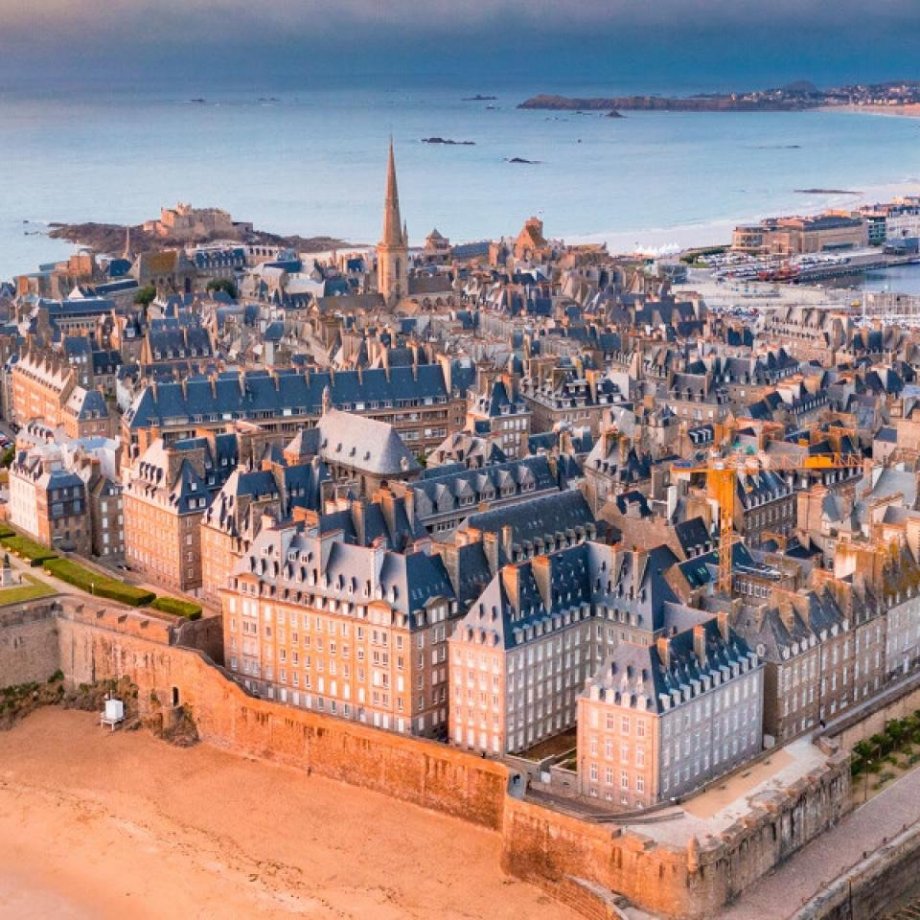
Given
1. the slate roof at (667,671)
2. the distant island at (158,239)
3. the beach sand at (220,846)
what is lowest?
the beach sand at (220,846)

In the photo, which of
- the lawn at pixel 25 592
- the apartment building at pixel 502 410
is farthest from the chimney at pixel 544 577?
the apartment building at pixel 502 410

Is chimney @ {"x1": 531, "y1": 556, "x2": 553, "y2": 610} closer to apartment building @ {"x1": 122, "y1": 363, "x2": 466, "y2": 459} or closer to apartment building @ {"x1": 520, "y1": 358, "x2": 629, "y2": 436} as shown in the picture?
apartment building @ {"x1": 122, "y1": 363, "x2": 466, "y2": 459}

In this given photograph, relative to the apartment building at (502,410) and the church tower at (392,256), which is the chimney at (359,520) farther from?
the church tower at (392,256)

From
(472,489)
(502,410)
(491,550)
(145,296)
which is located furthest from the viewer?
(145,296)

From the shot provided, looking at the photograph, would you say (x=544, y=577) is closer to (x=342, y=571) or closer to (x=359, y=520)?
(x=342, y=571)

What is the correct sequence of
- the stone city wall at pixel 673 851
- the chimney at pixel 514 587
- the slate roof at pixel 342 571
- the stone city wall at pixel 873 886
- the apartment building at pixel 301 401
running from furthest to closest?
the apartment building at pixel 301 401 → the slate roof at pixel 342 571 → the chimney at pixel 514 587 → the stone city wall at pixel 873 886 → the stone city wall at pixel 673 851

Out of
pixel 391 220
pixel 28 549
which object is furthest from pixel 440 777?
→ pixel 391 220
